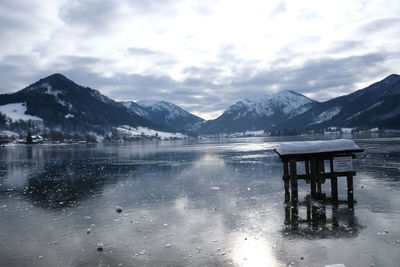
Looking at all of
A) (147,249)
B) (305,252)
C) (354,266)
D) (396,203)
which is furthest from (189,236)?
(396,203)

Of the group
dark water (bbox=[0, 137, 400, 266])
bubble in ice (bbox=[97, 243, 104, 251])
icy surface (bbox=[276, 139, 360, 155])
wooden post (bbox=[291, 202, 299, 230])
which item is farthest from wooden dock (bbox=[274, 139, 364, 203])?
bubble in ice (bbox=[97, 243, 104, 251])

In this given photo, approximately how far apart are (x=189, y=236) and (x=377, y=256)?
314 inches

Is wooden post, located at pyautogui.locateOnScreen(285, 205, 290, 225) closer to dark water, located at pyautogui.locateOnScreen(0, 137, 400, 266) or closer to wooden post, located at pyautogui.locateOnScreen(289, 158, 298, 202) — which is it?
dark water, located at pyautogui.locateOnScreen(0, 137, 400, 266)

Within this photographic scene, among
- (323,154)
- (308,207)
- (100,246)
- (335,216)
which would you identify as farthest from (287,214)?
(100,246)

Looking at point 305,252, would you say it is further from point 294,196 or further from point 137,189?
point 137,189

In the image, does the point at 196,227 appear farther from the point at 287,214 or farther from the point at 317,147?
the point at 317,147

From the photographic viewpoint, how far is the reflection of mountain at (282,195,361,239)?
52.3 ft

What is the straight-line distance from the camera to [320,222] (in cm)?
1789

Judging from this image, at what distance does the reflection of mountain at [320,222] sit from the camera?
15.9m

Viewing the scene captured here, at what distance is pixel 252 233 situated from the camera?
16.3 metres

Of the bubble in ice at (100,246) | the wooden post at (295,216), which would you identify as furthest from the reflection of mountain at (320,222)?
the bubble in ice at (100,246)

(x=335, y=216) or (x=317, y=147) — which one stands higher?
(x=317, y=147)

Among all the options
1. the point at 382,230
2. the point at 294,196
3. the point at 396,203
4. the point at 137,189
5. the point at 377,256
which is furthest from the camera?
the point at 137,189

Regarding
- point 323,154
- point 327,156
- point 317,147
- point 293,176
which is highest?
point 317,147
